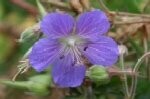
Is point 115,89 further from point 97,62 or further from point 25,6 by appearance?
point 25,6

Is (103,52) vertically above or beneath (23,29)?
beneath

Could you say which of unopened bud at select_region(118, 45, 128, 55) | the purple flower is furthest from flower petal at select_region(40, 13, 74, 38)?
unopened bud at select_region(118, 45, 128, 55)

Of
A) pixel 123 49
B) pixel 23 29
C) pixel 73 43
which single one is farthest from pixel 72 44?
pixel 23 29

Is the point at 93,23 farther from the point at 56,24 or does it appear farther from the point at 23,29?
the point at 23,29

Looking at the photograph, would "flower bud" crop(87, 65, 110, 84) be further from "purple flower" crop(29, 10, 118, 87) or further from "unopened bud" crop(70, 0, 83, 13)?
"unopened bud" crop(70, 0, 83, 13)

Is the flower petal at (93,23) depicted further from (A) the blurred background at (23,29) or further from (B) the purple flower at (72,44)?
(A) the blurred background at (23,29)
